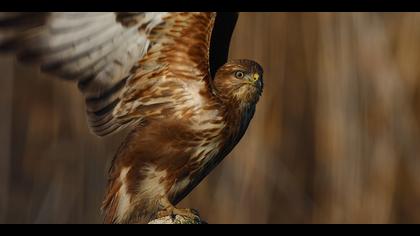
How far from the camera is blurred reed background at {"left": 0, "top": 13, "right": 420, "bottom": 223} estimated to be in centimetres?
308

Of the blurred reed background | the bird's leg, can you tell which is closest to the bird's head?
the bird's leg

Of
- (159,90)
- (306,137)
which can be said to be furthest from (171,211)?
(306,137)

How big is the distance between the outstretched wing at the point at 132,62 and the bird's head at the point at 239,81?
38mm

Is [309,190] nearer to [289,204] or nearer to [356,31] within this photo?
[289,204]

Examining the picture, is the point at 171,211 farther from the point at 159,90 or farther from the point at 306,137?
the point at 306,137

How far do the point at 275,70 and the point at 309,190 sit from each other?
0.41 meters

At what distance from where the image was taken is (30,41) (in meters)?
1.56

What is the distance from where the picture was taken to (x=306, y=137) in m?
Result: 3.19

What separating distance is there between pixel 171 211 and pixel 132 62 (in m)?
0.23

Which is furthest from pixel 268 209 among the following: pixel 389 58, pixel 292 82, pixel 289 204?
pixel 389 58

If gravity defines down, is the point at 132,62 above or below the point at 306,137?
below

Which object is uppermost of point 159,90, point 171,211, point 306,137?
point 306,137

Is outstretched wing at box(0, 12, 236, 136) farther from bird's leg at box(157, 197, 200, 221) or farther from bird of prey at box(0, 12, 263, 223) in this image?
bird's leg at box(157, 197, 200, 221)
